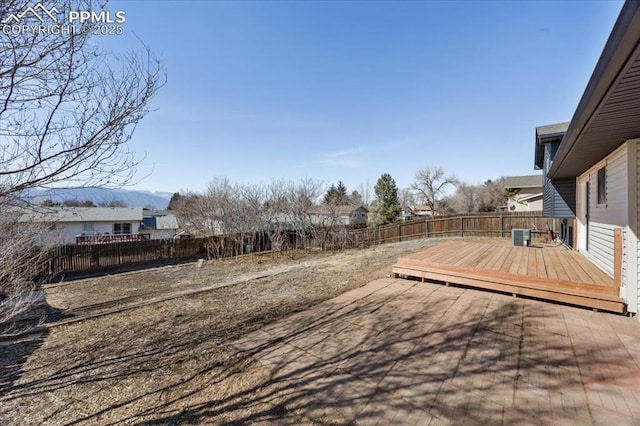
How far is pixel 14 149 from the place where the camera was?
5.80 ft

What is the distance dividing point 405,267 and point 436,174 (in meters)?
32.4

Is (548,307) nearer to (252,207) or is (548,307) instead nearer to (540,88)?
(540,88)

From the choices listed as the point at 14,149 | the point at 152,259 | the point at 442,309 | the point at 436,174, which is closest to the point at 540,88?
the point at 442,309

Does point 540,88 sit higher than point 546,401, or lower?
higher

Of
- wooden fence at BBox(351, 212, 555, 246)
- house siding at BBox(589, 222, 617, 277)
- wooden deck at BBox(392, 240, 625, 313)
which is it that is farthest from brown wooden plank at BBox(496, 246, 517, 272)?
wooden fence at BBox(351, 212, 555, 246)

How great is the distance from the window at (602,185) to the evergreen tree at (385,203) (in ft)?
76.3

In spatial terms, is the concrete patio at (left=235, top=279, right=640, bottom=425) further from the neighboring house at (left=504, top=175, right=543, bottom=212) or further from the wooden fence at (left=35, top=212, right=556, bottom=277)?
the neighboring house at (left=504, top=175, right=543, bottom=212)

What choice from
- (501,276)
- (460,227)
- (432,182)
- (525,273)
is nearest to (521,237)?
(525,273)

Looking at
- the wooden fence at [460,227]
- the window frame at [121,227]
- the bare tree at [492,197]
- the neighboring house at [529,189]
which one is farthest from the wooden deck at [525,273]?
the bare tree at [492,197]

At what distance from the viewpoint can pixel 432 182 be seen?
3553 cm

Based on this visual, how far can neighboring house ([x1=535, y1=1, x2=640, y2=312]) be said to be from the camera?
5.64ft

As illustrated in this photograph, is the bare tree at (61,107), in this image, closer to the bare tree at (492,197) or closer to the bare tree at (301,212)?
the bare tree at (301,212)

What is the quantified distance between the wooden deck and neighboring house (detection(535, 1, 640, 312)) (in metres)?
0.22

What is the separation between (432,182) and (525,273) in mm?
32967
